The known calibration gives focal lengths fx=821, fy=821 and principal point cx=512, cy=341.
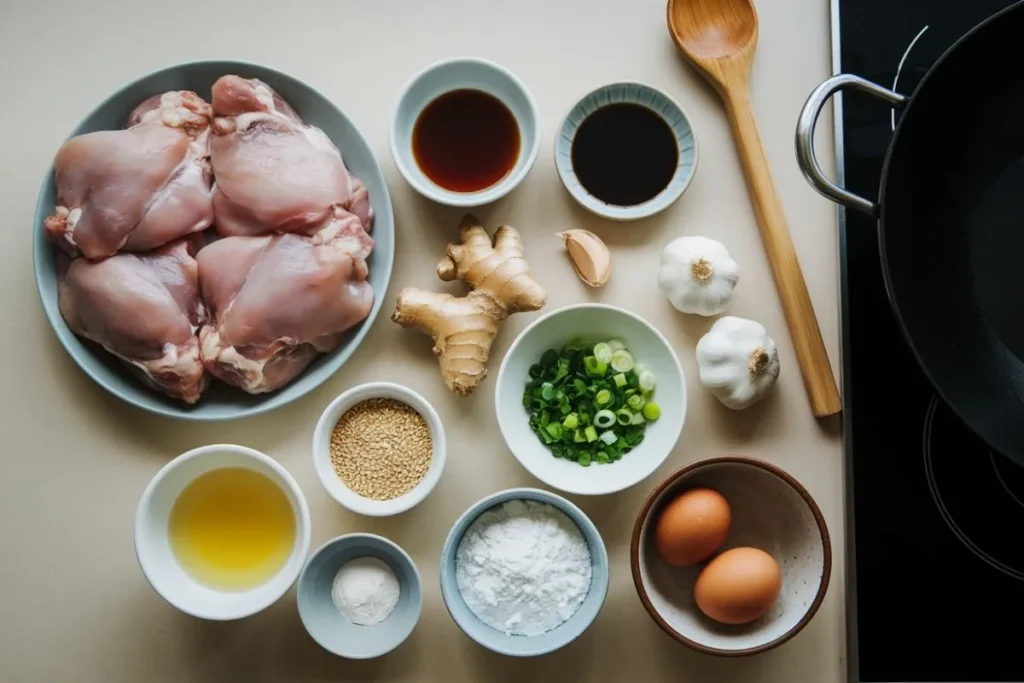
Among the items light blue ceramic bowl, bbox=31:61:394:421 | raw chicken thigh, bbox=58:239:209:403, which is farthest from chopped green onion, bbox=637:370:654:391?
raw chicken thigh, bbox=58:239:209:403

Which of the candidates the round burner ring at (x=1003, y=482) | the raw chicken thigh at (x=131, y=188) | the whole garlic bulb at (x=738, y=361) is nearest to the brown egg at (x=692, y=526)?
the whole garlic bulb at (x=738, y=361)

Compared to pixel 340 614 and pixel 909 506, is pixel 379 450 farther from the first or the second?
pixel 909 506

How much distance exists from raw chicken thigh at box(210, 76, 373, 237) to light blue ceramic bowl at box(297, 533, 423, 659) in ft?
1.55

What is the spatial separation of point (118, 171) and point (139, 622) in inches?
28.2

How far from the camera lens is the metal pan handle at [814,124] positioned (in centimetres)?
108

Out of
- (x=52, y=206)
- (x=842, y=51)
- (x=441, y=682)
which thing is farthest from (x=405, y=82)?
(x=441, y=682)

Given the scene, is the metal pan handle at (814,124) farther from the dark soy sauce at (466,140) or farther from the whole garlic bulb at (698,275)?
the dark soy sauce at (466,140)

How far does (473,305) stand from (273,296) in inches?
11.8

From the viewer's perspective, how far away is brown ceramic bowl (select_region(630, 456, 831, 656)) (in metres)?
1.19

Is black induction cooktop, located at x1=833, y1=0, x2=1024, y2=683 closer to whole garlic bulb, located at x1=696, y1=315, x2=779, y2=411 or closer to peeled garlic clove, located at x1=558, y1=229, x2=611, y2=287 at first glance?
whole garlic bulb, located at x1=696, y1=315, x2=779, y2=411

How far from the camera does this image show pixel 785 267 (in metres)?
1.31

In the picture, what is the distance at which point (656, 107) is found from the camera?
4.35 ft

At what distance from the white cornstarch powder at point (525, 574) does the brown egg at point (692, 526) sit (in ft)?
0.40

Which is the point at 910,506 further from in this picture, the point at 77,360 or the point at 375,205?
the point at 77,360
